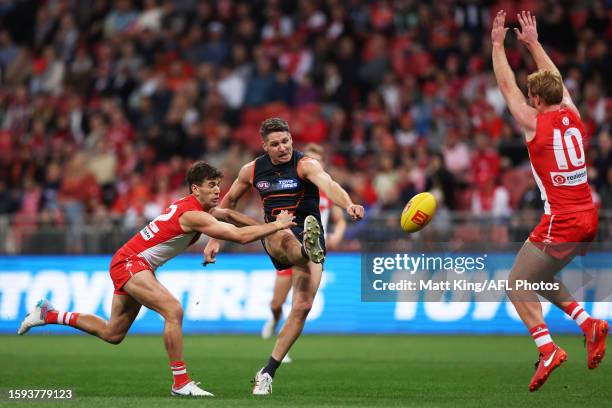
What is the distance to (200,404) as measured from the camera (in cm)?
917

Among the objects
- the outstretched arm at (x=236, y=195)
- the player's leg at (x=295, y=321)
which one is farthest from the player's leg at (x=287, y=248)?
the outstretched arm at (x=236, y=195)

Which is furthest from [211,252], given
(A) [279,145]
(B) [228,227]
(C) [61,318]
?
(C) [61,318]

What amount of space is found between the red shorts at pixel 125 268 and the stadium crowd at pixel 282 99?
8909mm

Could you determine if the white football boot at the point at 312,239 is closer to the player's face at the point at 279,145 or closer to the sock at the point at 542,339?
the player's face at the point at 279,145

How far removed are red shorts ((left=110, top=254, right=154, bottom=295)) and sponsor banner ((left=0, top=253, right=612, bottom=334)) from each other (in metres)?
7.83

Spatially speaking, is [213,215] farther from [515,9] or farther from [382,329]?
[515,9]

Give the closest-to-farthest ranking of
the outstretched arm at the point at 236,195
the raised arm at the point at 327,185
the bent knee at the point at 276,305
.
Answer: the raised arm at the point at 327,185 → the outstretched arm at the point at 236,195 → the bent knee at the point at 276,305

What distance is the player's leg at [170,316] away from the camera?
10086 mm

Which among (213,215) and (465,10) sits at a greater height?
(465,10)

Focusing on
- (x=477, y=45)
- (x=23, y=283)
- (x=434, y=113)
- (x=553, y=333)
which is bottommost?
(x=553, y=333)

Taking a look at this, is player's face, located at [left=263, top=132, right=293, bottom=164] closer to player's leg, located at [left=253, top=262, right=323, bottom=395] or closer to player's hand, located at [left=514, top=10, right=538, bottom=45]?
player's leg, located at [left=253, top=262, right=323, bottom=395]

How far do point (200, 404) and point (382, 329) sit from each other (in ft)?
31.8

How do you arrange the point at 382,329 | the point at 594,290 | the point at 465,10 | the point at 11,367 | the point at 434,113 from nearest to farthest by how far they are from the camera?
the point at 11,367, the point at 594,290, the point at 382,329, the point at 434,113, the point at 465,10

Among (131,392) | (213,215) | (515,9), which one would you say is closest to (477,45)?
(515,9)
